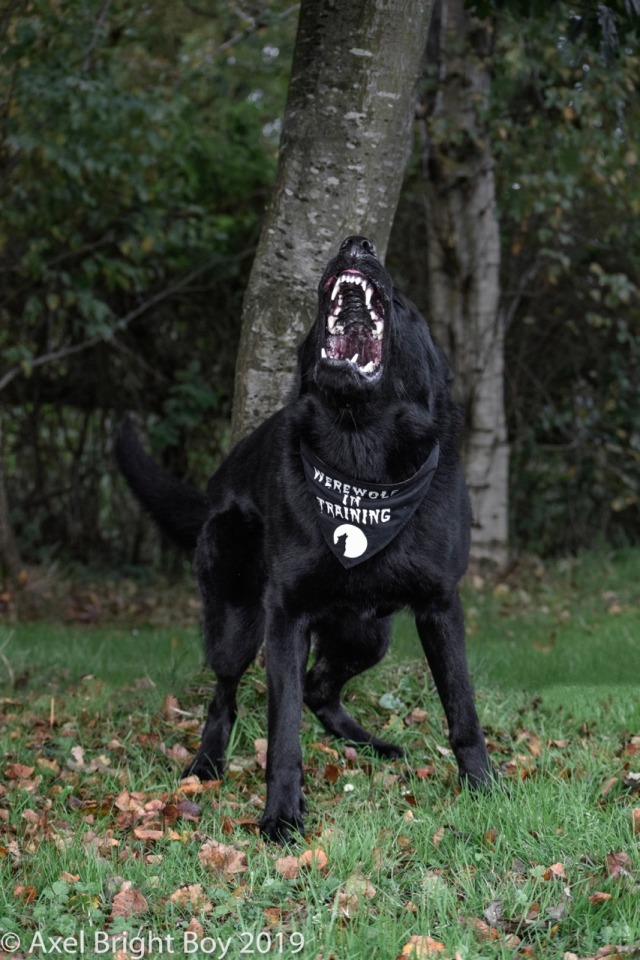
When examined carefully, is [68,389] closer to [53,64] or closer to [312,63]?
[53,64]

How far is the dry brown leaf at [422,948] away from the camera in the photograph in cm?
230

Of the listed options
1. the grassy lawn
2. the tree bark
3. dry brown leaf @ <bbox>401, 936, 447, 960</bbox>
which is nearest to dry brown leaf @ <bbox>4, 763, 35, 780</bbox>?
the grassy lawn

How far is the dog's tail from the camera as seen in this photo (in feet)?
13.9

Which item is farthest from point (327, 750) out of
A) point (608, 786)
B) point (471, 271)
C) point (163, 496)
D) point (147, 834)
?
point (471, 271)

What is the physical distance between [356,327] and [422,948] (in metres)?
1.74

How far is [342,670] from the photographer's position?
391cm

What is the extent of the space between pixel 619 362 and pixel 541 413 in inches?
33.8

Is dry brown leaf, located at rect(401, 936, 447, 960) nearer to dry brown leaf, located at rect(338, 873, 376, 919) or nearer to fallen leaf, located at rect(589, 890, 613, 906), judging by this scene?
dry brown leaf, located at rect(338, 873, 376, 919)

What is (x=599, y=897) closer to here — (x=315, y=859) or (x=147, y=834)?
(x=315, y=859)

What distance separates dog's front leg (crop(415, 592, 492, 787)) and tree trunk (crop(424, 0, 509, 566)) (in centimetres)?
520

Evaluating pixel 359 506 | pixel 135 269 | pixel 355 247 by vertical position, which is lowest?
pixel 359 506

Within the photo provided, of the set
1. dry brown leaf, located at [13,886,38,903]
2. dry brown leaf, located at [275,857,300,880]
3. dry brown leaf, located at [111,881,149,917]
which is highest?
dry brown leaf, located at [275,857,300,880]

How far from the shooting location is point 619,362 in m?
9.73

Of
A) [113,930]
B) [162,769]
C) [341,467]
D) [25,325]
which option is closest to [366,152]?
[341,467]
